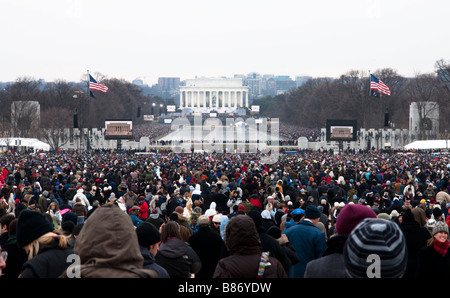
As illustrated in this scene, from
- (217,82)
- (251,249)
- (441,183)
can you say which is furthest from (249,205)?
(217,82)

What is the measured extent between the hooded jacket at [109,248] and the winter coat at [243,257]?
139 cm

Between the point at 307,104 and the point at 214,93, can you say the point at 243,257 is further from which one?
the point at 214,93

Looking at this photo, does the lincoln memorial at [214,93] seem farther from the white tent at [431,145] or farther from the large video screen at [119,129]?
the white tent at [431,145]

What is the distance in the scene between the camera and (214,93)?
572 feet

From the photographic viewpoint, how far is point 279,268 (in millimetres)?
4664

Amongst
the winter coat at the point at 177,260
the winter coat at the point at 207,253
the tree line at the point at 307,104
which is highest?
the tree line at the point at 307,104

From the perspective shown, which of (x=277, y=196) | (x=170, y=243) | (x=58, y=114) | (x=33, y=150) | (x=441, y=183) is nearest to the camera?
(x=170, y=243)

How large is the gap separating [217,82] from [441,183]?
157363mm

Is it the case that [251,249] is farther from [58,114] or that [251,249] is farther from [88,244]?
[58,114]

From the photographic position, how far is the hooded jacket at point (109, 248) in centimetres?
317

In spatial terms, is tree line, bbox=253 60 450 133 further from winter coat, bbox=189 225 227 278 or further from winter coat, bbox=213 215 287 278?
winter coat, bbox=213 215 287 278

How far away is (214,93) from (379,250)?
171695 millimetres

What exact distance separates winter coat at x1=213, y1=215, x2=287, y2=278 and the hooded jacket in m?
1.39

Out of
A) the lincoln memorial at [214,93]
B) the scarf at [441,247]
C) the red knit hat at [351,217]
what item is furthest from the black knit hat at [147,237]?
the lincoln memorial at [214,93]
